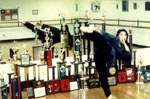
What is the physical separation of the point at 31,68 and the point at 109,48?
1.42m

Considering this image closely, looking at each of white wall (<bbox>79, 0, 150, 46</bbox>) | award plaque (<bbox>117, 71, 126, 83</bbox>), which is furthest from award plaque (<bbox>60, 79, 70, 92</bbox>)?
white wall (<bbox>79, 0, 150, 46</bbox>)

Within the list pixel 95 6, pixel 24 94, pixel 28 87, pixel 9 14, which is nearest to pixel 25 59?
pixel 28 87

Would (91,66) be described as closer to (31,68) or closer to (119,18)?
(31,68)

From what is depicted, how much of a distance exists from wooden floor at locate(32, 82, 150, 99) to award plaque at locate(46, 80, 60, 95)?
0.27 ft

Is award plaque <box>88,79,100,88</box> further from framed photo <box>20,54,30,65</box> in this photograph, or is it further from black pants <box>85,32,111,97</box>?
framed photo <box>20,54,30,65</box>

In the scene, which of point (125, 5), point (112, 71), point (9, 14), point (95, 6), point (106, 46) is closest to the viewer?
point (106, 46)

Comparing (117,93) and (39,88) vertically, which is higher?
(39,88)

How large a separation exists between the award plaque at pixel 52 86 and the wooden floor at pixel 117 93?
8 cm

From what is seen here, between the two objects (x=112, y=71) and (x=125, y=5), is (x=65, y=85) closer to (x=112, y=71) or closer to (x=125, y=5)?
(x=112, y=71)

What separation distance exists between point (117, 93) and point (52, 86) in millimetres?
1142

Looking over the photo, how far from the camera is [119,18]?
1023 cm

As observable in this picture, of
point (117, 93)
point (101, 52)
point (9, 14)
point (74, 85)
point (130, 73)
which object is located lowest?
point (117, 93)

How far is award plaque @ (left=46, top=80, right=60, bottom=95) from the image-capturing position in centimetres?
446

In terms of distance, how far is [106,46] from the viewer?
3807 mm
